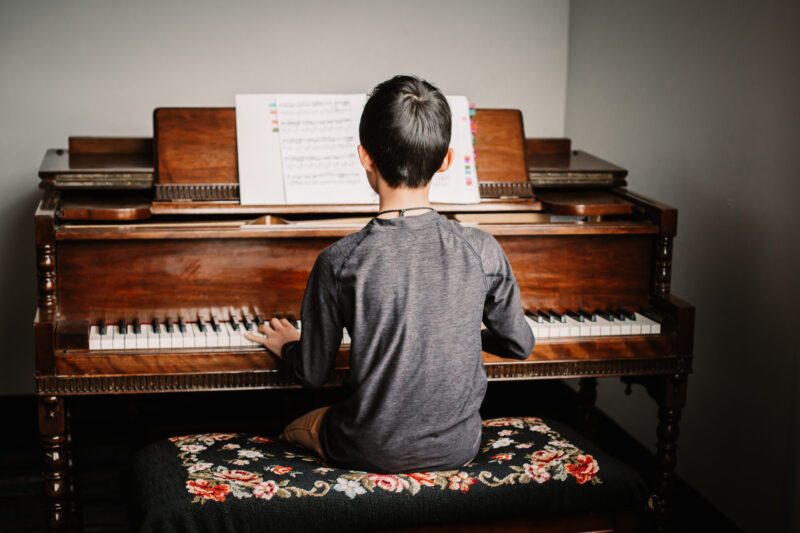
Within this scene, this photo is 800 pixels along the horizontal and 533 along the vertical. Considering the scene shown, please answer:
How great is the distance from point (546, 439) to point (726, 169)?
1338mm

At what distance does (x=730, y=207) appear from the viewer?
2762mm

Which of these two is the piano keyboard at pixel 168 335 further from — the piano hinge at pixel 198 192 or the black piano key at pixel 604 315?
the black piano key at pixel 604 315

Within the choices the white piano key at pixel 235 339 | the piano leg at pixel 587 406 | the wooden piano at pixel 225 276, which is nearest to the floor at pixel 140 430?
the piano leg at pixel 587 406

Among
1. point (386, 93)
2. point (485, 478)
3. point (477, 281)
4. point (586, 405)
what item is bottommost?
point (586, 405)

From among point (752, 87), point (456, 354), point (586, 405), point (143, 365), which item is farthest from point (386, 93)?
point (586, 405)

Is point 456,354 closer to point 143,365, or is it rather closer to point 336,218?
point 143,365

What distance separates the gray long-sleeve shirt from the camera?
1.67 m

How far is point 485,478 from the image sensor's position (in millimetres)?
1798

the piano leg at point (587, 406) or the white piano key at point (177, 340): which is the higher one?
the white piano key at point (177, 340)

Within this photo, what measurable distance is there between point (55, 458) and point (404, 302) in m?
1.21

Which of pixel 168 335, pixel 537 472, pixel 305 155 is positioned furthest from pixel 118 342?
pixel 537 472

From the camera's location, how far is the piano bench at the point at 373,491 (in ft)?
5.56

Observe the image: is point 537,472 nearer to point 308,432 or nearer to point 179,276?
point 308,432

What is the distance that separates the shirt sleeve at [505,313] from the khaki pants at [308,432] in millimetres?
455
